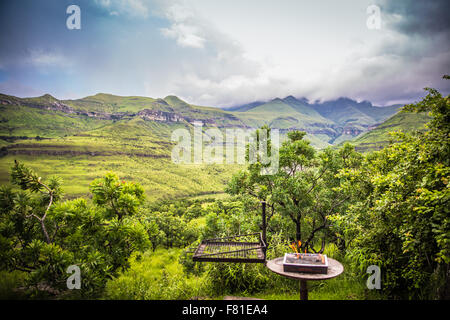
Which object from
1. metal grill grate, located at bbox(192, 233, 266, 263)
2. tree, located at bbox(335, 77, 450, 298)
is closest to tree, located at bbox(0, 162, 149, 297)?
metal grill grate, located at bbox(192, 233, 266, 263)

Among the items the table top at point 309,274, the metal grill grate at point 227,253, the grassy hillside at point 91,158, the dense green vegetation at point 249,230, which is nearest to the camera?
the table top at point 309,274

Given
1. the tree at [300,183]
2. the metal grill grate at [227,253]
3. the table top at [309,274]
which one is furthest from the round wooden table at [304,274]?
the tree at [300,183]

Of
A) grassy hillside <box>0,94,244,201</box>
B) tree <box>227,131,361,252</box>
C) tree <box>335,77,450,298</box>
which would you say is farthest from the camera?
grassy hillside <box>0,94,244,201</box>

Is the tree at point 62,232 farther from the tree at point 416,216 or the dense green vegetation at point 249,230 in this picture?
the tree at point 416,216

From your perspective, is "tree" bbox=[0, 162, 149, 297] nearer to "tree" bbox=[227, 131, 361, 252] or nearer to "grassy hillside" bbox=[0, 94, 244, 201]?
"tree" bbox=[227, 131, 361, 252]

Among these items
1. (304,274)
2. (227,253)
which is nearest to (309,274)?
(304,274)

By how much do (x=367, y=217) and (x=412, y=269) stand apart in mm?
1224

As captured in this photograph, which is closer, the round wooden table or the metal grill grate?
the round wooden table

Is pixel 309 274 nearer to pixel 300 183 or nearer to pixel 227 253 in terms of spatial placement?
pixel 227 253

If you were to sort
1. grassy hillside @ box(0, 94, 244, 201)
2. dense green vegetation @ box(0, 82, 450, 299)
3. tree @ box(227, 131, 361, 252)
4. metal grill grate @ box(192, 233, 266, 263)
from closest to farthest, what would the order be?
dense green vegetation @ box(0, 82, 450, 299) < metal grill grate @ box(192, 233, 266, 263) < tree @ box(227, 131, 361, 252) < grassy hillside @ box(0, 94, 244, 201)

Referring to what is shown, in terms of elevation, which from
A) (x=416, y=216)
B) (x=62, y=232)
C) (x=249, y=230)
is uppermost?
(x=416, y=216)

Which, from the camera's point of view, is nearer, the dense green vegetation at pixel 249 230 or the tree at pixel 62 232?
the dense green vegetation at pixel 249 230

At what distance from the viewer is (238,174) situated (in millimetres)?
8336
